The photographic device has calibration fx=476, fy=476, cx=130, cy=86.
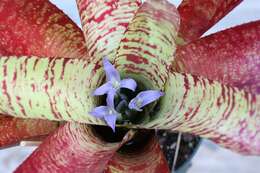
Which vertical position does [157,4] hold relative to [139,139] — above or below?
above

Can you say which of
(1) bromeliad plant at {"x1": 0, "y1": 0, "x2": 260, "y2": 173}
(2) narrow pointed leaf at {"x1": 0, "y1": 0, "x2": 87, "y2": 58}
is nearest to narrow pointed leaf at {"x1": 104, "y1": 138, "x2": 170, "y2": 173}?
(1) bromeliad plant at {"x1": 0, "y1": 0, "x2": 260, "y2": 173}

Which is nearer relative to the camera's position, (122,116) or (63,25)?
(122,116)

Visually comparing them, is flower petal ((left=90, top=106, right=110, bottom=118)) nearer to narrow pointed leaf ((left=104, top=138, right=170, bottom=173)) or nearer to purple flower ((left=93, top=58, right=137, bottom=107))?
purple flower ((left=93, top=58, right=137, bottom=107))

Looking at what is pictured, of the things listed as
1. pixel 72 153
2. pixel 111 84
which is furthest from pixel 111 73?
pixel 72 153

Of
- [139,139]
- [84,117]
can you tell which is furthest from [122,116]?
[139,139]

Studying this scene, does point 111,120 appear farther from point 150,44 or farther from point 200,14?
point 200,14

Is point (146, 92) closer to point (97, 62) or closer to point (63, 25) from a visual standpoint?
point (97, 62)
